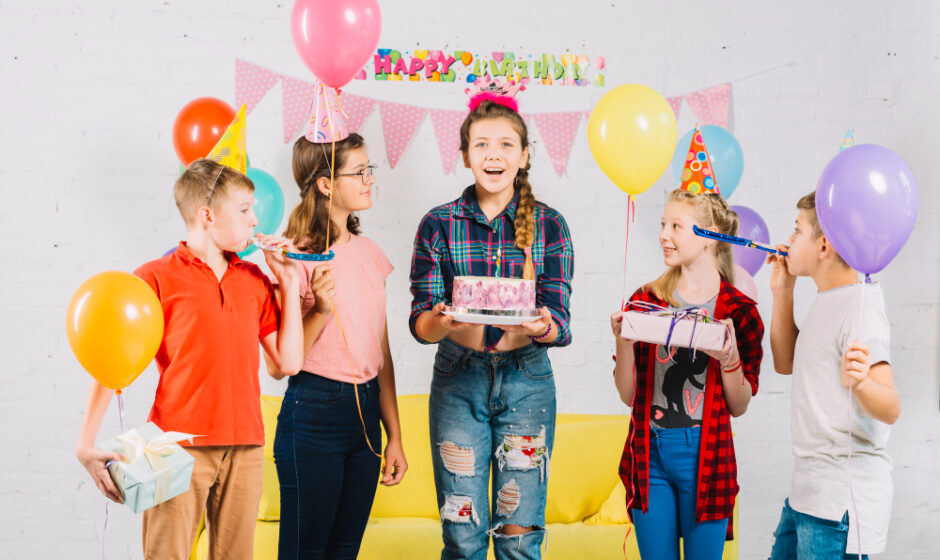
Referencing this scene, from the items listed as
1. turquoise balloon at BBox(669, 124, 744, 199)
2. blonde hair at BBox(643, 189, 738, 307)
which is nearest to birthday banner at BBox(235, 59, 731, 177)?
turquoise balloon at BBox(669, 124, 744, 199)

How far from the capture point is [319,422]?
222 cm

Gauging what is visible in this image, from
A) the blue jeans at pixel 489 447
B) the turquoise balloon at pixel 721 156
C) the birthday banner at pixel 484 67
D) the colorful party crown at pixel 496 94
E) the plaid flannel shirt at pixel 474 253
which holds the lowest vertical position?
the blue jeans at pixel 489 447

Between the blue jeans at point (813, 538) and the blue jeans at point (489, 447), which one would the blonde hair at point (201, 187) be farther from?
the blue jeans at point (813, 538)

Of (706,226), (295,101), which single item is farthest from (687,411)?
(295,101)

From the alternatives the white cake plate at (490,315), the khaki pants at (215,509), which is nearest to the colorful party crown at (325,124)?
the white cake plate at (490,315)

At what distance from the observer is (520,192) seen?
2.23 m

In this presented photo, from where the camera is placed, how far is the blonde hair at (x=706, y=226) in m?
2.30

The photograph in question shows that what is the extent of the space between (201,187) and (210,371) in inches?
17.6

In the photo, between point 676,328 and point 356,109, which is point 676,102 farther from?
point 676,328

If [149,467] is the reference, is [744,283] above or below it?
above

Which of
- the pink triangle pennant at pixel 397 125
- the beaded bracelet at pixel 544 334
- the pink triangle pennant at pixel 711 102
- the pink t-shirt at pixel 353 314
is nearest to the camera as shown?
the beaded bracelet at pixel 544 334

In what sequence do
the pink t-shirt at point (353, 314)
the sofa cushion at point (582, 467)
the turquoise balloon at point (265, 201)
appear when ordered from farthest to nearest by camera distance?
the sofa cushion at point (582, 467), the turquoise balloon at point (265, 201), the pink t-shirt at point (353, 314)

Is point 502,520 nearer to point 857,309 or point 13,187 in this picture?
point 857,309

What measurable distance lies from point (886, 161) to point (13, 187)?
10.1ft
